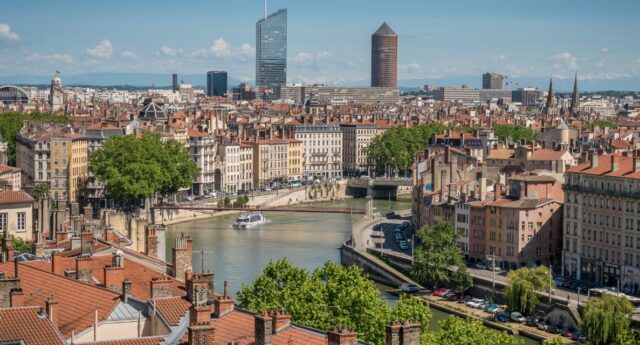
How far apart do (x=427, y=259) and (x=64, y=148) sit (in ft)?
81.9

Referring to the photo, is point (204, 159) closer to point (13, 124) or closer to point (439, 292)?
point (13, 124)

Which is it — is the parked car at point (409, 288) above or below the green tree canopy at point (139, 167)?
below

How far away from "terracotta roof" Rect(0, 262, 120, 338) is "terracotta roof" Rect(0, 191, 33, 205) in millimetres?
13120

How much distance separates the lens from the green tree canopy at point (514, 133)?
240ft

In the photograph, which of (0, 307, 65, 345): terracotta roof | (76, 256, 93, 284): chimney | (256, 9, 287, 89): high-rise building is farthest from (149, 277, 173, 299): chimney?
(256, 9, 287, 89): high-rise building

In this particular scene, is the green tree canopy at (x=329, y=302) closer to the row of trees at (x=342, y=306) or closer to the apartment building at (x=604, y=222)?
the row of trees at (x=342, y=306)

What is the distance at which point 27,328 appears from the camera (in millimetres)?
10758

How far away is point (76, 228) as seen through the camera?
23.1 m

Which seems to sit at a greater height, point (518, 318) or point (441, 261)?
point (441, 261)

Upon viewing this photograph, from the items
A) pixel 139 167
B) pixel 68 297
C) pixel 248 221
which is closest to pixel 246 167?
pixel 139 167

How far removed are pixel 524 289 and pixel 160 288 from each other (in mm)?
16058

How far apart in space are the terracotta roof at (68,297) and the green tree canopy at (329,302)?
4.15 m

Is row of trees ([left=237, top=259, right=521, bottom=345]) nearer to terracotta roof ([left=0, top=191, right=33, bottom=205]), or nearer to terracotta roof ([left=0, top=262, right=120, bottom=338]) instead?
terracotta roof ([left=0, top=262, right=120, bottom=338])

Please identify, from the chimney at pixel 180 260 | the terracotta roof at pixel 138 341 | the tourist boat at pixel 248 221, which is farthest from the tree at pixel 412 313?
the tourist boat at pixel 248 221
